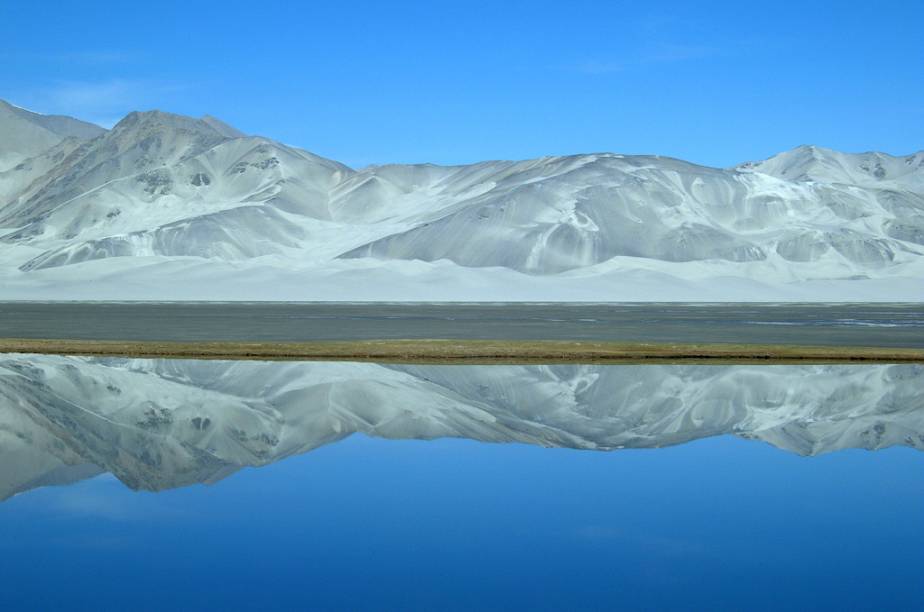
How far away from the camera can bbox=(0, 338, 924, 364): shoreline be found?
108 ft

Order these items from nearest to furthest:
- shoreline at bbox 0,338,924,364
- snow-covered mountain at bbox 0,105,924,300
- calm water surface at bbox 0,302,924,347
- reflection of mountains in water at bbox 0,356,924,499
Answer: reflection of mountains in water at bbox 0,356,924,499 → shoreline at bbox 0,338,924,364 → calm water surface at bbox 0,302,924,347 → snow-covered mountain at bbox 0,105,924,300

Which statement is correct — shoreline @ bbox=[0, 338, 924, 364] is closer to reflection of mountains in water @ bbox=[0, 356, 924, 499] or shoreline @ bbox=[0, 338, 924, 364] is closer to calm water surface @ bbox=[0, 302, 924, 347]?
reflection of mountains in water @ bbox=[0, 356, 924, 499]

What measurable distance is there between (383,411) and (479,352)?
1428 centimetres

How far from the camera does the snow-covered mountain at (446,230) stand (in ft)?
393

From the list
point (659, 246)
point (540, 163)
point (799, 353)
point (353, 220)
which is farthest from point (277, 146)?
point (799, 353)

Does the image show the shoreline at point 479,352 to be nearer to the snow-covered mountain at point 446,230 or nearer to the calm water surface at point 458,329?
the calm water surface at point 458,329

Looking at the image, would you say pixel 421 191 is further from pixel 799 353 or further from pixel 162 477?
pixel 162 477

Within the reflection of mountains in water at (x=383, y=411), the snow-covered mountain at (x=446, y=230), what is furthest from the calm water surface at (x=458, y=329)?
the snow-covered mountain at (x=446, y=230)

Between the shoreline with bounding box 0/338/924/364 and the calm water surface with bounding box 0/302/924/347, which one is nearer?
the shoreline with bounding box 0/338/924/364

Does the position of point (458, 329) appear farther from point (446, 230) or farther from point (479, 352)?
point (446, 230)

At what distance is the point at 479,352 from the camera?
3438cm

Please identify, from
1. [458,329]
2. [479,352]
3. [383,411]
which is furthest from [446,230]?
[383,411]

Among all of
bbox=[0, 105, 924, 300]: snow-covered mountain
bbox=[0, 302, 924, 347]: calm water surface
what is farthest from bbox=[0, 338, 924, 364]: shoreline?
bbox=[0, 105, 924, 300]: snow-covered mountain

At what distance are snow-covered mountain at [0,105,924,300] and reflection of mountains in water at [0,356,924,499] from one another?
274 ft
